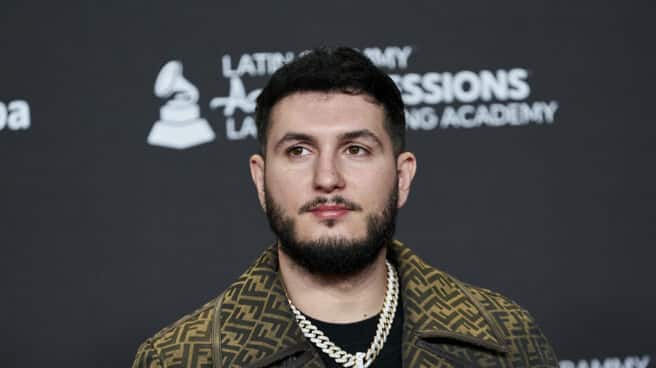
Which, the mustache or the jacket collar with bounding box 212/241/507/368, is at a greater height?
the mustache

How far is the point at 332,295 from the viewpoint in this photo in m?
1.47

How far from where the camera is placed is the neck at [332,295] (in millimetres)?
1471

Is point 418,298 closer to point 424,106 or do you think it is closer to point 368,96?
point 368,96

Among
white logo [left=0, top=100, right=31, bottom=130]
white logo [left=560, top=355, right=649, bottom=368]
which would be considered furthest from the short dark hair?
white logo [left=560, top=355, right=649, bottom=368]

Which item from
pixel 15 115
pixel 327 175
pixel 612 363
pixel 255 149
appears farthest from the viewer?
pixel 612 363

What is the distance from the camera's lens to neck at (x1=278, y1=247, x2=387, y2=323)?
1471mm

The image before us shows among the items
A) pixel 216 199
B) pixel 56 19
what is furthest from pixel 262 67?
pixel 56 19

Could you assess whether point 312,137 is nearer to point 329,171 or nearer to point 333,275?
point 329,171

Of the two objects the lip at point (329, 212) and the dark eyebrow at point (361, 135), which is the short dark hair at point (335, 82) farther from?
the lip at point (329, 212)

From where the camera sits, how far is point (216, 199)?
8.13 feet

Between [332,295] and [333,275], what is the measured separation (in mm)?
40

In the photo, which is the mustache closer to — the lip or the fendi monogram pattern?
the lip

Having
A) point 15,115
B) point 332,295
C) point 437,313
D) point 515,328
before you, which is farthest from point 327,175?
point 15,115

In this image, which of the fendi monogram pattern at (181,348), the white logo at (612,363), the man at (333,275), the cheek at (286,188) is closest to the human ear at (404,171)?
the man at (333,275)
